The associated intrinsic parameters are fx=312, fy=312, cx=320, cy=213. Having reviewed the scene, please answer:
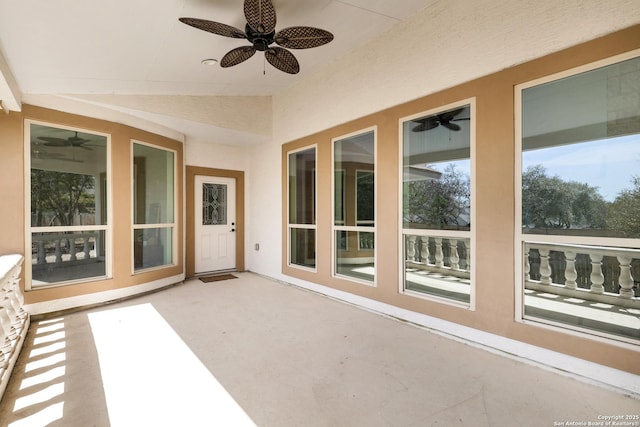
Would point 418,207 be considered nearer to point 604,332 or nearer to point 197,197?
point 604,332

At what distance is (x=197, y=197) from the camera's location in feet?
19.8

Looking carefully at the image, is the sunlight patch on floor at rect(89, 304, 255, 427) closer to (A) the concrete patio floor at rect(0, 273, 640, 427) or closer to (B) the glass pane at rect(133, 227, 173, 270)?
(A) the concrete patio floor at rect(0, 273, 640, 427)

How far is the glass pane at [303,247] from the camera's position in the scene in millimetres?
5051

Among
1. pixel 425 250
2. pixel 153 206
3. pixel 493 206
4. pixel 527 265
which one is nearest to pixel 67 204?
pixel 153 206

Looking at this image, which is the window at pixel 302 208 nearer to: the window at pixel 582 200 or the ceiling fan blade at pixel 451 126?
the ceiling fan blade at pixel 451 126

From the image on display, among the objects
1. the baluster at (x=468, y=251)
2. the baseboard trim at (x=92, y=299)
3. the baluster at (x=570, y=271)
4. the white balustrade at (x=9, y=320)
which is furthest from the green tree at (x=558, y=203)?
the baseboard trim at (x=92, y=299)

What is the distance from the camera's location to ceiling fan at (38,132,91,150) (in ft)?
12.6

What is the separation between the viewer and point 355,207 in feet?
14.2

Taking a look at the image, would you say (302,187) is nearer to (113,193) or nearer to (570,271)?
(113,193)

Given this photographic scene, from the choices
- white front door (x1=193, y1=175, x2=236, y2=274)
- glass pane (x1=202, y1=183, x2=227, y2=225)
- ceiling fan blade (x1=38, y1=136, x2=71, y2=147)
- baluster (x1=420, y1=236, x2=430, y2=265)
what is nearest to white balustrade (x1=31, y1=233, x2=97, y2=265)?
ceiling fan blade (x1=38, y1=136, x2=71, y2=147)

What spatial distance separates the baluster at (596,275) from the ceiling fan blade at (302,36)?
9.29ft

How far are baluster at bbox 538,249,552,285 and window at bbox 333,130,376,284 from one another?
1.80 metres

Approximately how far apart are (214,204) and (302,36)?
167 inches

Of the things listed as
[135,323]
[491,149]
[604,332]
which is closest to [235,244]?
[135,323]
